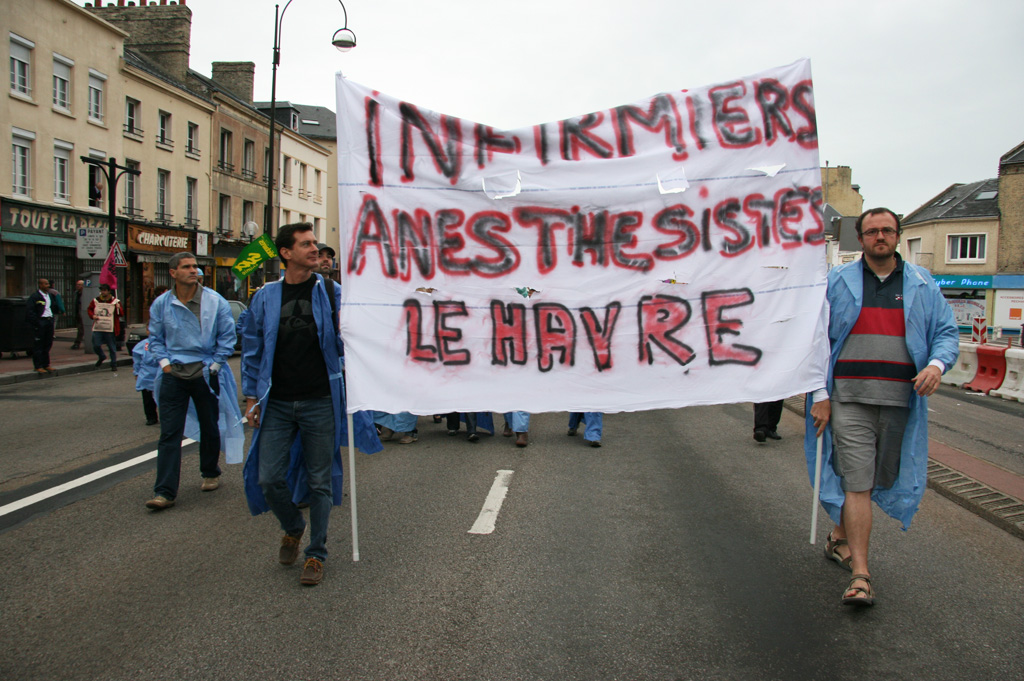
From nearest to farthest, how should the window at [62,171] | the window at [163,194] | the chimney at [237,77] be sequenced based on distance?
the window at [62,171], the window at [163,194], the chimney at [237,77]

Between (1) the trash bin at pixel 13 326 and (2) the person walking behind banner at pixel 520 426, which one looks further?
(1) the trash bin at pixel 13 326

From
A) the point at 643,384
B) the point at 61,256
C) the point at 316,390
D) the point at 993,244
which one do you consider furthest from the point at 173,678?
the point at 993,244

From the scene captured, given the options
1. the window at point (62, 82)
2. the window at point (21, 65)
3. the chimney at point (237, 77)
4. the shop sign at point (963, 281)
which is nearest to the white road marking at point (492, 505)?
the window at point (21, 65)

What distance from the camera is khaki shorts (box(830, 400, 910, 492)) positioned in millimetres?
3930

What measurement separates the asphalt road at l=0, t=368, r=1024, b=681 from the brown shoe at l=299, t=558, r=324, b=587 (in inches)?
2.8

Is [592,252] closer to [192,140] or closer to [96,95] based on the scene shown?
[96,95]

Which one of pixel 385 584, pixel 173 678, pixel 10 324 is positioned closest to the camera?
pixel 173 678

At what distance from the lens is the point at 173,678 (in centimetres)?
295

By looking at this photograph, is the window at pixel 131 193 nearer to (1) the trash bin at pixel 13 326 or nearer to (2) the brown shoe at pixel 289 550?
(1) the trash bin at pixel 13 326

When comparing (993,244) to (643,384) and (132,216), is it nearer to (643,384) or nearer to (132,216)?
(132,216)

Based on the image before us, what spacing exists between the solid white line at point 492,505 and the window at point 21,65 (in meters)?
25.2

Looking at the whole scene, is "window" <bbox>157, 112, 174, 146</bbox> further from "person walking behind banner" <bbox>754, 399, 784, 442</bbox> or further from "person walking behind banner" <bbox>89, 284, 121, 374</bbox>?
"person walking behind banner" <bbox>754, 399, 784, 442</bbox>

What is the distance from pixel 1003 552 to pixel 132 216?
3148 centimetres

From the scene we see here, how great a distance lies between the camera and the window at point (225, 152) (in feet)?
122
